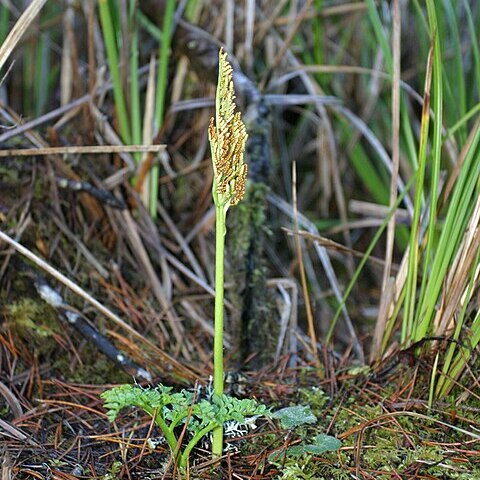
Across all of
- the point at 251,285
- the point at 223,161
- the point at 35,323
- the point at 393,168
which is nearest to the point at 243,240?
the point at 251,285

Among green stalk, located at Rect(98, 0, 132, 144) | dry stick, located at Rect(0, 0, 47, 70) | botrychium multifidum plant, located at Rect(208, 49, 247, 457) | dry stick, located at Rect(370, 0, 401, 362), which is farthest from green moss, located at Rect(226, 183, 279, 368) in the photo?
dry stick, located at Rect(0, 0, 47, 70)

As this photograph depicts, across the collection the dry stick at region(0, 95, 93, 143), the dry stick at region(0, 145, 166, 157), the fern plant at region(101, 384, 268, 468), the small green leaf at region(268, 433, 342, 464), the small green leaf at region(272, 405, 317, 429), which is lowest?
the small green leaf at region(268, 433, 342, 464)

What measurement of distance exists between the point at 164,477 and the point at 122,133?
1120mm

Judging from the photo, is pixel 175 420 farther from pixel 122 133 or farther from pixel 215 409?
pixel 122 133

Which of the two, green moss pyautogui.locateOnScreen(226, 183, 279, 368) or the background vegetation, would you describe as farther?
green moss pyautogui.locateOnScreen(226, 183, 279, 368)

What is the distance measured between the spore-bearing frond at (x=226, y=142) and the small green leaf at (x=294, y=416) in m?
0.42

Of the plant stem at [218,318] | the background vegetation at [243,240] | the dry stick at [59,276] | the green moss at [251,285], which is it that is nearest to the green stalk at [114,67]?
the background vegetation at [243,240]

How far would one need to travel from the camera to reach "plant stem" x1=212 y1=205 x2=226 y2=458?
3.42ft

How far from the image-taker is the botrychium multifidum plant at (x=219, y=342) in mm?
1020

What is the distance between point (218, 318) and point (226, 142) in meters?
0.30

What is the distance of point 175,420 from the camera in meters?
1.07

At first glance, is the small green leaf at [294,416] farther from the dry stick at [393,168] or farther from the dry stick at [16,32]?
the dry stick at [16,32]

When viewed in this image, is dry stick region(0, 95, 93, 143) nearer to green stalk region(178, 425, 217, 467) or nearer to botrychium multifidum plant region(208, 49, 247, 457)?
botrychium multifidum plant region(208, 49, 247, 457)

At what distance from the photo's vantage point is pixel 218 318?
1.07 meters
